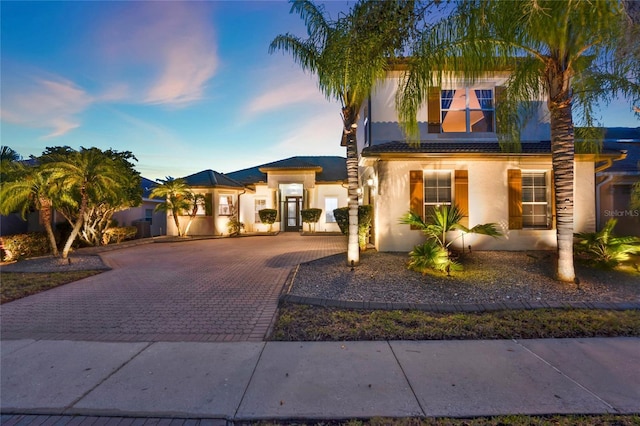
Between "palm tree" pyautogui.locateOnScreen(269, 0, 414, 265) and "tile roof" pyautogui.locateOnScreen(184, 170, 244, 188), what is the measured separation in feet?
39.1

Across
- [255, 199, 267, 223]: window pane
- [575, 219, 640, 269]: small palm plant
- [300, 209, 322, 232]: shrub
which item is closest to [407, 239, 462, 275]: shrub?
[575, 219, 640, 269]: small palm plant

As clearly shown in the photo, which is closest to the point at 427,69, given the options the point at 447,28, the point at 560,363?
the point at 447,28

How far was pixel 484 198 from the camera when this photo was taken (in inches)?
379

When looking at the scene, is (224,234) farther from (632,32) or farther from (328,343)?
(632,32)

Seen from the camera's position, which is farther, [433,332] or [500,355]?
[433,332]

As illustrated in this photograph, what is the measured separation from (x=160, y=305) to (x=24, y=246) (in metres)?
10.3

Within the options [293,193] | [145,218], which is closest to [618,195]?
[293,193]

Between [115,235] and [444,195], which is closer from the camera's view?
[444,195]

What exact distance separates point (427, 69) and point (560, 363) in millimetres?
5291

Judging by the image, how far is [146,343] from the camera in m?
3.88

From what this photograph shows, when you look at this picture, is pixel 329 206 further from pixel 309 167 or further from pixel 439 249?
pixel 439 249

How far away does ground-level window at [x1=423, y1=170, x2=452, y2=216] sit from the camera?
980 cm

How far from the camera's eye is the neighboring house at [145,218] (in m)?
17.8

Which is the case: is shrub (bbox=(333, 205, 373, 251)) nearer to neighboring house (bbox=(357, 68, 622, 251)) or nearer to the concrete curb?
neighboring house (bbox=(357, 68, 622, 251))
